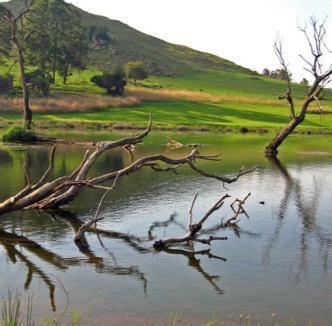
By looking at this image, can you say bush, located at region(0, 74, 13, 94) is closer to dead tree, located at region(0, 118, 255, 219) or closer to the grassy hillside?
the grassy hillside

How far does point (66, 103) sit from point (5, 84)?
12.8 metres

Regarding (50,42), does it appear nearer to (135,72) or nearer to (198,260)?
(135,72)

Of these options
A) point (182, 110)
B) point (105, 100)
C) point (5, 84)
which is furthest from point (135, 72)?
point (5, 84)

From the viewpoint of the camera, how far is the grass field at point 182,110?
72.4 metres

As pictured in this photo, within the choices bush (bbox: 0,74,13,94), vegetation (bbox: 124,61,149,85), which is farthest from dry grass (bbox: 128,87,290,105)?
bush (bbox: 0,74,13,94)

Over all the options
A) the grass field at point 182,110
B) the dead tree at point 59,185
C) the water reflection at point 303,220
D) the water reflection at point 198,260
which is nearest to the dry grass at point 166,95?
the grass field at point 182,110

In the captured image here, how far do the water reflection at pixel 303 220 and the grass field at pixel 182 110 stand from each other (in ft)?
100.0

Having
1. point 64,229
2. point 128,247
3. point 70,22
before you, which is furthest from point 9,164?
point 70,22

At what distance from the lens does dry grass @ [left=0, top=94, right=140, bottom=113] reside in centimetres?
7556

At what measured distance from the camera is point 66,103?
79.2m

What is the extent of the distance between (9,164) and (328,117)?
61.1 m

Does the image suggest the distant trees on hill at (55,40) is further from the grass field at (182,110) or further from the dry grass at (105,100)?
the dry grass at (105,100)

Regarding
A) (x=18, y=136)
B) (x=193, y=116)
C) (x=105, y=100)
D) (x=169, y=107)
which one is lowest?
(x=18, y=136)

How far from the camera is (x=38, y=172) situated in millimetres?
32719
